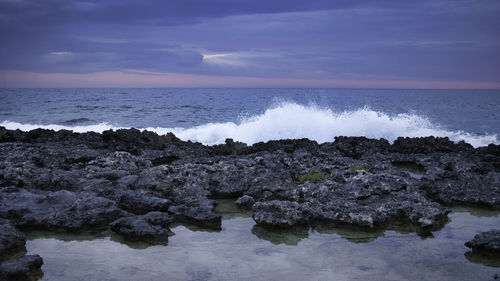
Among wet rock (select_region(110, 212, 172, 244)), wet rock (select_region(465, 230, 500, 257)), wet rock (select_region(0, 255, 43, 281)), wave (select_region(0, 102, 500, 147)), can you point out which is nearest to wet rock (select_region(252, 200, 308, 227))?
wet rock (select_region(110, 212, 172, 244))

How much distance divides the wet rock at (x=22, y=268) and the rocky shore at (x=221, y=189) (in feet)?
0.07

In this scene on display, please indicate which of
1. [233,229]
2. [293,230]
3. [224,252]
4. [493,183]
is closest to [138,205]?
[233,229]

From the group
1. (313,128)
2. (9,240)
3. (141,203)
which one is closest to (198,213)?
(141,203)

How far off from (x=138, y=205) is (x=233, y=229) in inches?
94.0

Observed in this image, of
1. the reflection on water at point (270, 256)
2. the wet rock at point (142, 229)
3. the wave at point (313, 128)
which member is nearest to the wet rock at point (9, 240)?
the reflection on water at point (270, 256)

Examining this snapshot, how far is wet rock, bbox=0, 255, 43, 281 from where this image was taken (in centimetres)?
580

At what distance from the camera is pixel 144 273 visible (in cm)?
633

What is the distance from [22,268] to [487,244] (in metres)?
7.64

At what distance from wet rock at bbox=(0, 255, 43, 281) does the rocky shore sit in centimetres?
2

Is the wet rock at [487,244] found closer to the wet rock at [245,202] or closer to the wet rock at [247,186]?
the wet rock at [247,186]

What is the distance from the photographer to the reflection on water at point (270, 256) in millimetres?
6359

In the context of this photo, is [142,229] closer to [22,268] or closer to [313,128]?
[22,268]

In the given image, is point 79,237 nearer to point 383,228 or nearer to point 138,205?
point 138,205

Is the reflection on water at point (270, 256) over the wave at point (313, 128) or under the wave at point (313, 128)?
under
